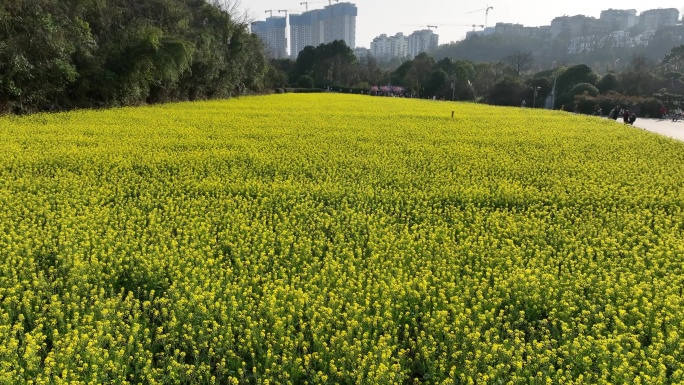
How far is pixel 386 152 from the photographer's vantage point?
1452 centimetres

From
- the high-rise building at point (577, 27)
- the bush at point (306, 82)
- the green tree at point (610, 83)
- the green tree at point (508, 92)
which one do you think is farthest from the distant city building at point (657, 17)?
the bush at point (306, 82)

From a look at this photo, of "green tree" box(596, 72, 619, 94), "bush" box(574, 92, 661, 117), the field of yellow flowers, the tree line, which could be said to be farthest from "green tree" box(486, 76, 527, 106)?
the field of yellow flowers

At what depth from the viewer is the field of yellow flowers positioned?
4.40 meters

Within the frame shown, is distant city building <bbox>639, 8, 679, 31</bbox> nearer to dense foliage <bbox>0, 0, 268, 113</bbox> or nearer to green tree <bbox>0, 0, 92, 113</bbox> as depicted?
dense foliage <bbox>0, 0, 268, 113</bbox>

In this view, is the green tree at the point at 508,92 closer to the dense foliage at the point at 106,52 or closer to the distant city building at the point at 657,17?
the dense foliage at the point at 106,52

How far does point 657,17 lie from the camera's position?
614 ft

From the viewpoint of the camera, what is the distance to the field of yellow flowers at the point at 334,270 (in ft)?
14.4

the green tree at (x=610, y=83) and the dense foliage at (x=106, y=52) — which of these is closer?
the dense foliage at (x=106, y=52)

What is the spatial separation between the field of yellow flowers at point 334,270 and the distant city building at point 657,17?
679 ft

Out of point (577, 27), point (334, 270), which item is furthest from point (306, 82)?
point (577, 27)

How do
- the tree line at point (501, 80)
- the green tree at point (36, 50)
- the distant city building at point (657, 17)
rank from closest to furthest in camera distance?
the green tree at point (36, 50) → the tree line at point (501, 80) → the distant city building at point (657, 17)

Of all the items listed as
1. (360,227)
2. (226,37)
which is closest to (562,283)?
(360,227)

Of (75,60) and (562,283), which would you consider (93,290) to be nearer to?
(562,283)

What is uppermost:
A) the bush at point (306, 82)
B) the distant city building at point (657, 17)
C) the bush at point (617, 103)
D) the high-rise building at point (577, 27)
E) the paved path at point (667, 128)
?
the distant city building at point (657, 17)
